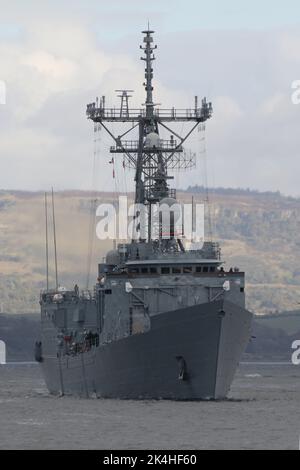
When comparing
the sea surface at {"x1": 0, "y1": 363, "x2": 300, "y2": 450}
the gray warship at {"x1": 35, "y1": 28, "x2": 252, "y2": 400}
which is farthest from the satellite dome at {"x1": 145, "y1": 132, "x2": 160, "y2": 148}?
the sea surface at {"x1": 0, "y1": 363, "x2": 300, "y2": 450}

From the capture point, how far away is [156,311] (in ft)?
244

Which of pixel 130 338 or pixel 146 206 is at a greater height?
pixel 146 206

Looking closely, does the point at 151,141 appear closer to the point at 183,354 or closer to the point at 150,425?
the point at 183,354

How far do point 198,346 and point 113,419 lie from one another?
7149 millimetres

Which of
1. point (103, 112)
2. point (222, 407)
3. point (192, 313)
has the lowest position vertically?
point (222, 407)

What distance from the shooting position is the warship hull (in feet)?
231

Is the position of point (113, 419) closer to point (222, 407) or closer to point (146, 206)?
point (222, 407)

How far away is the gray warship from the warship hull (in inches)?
1.8

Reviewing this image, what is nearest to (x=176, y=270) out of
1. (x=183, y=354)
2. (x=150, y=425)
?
(x=183, y=354)

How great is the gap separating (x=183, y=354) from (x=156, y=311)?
4144 mm

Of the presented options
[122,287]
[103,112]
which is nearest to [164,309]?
[122,287]

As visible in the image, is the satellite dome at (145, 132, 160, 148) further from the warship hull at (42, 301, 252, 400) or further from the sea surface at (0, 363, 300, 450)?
the sea surface at (0, 363, 300, 450)

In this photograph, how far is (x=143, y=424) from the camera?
6212 cm

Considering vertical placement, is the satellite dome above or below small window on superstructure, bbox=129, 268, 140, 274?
above
